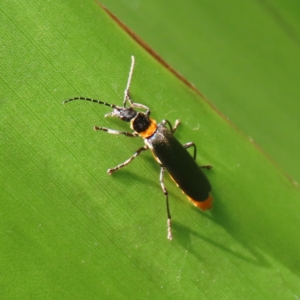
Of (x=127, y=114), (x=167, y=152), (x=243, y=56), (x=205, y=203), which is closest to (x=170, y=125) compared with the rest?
(x=167, y=152)

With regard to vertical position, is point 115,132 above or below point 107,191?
above

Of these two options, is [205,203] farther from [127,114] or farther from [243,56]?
[243,56]

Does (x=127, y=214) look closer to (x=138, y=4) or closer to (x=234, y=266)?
(x=234, y=266)

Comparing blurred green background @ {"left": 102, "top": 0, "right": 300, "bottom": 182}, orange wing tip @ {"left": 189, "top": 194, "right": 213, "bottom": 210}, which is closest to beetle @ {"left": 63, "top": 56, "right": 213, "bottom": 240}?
orange wing tip @ {"left": 189, "top": 194, "right": 213, "bottom": 210}

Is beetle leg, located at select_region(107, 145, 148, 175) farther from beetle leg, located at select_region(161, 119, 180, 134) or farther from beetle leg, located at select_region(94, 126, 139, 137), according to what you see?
beetle leg, located at select_region(161, 119, 180, 134)

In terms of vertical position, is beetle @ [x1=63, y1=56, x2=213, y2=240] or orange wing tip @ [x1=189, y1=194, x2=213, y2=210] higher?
beetle @ [x1=63, y1=56, x2=213, y2=240]

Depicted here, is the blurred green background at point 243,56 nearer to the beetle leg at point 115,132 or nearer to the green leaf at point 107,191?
the green leaf at point 107,191

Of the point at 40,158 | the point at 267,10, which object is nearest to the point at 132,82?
the point at 40,158

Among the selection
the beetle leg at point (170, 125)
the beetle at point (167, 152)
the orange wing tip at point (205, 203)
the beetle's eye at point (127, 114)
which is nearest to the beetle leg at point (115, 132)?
the beetle at point (167, 152)
